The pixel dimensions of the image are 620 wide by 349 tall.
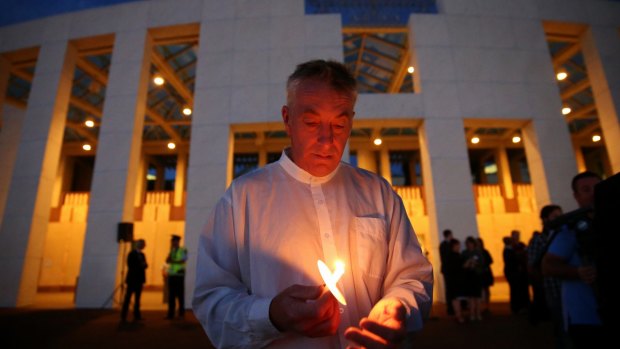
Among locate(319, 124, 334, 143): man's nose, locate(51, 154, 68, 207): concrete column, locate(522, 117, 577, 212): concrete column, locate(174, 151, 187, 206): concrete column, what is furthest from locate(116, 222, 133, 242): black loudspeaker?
locate(51, 154, 68, 207): concrete column

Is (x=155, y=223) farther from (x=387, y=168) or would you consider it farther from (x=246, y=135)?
(x=387, y=168)

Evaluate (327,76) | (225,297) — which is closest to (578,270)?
(327,76)

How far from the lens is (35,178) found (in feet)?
30.9

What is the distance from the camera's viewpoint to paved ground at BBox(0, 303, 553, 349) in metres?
4.94

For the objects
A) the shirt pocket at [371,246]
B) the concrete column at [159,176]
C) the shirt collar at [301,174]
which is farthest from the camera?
the concrete column at [159,176]

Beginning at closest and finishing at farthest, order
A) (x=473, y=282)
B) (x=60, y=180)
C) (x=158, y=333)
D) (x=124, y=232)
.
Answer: (x=158, y=333) → (x=473, y=282) → (x=124, y=232) → (x=60, y=180)

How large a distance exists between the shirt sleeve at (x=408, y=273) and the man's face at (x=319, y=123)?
1.29 ft

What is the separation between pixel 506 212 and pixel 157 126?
19.0 m

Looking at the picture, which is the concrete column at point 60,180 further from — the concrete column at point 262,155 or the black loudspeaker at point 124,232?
the black loudspeaker at point 124,232

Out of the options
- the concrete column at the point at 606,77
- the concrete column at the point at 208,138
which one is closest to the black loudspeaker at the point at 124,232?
the concrete column at the point at 208,138

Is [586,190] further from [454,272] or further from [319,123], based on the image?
[454,272]

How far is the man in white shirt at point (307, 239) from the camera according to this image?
3.75 feet

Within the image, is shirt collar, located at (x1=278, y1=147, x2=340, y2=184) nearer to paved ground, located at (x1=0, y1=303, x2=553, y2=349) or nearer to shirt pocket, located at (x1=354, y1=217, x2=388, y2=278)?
shirt pocket, located at (x1=354, y1=217, x2=388, y2=278)

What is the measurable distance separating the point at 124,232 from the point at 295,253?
28.2 feet
